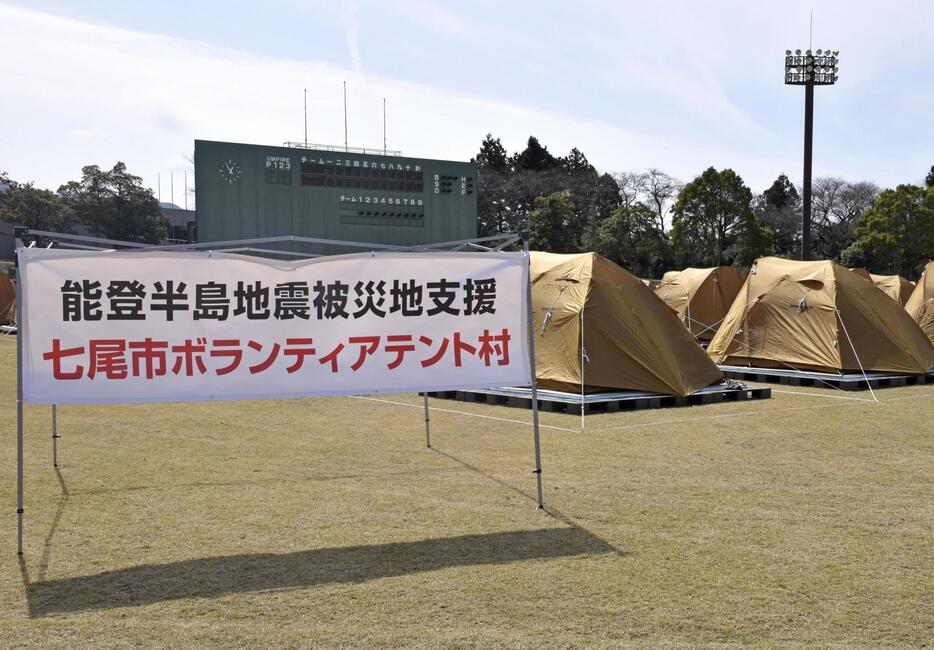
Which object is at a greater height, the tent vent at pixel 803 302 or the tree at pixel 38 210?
the tree at pixel 38 210

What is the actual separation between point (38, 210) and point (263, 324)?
67663mm

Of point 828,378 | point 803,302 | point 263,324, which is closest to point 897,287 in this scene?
point 803,302

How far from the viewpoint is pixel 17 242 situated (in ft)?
16.8

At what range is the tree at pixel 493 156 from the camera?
78688 mm

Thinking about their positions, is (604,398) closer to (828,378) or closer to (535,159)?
(828,378)

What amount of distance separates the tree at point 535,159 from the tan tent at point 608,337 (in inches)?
2576

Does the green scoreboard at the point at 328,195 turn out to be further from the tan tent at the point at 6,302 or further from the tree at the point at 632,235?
the tree at the point at 632,235

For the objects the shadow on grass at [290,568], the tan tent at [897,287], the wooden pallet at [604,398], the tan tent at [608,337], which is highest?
the tan tent at [897,287]

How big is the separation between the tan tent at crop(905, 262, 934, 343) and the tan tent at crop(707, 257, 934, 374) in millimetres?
3539

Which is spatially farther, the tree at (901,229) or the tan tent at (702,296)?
the tree at (901,229)

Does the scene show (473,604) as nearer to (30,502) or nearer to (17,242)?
(17,242)

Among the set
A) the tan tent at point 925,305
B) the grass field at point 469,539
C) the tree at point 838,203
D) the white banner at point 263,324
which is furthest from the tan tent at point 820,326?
the tree at point 838,203

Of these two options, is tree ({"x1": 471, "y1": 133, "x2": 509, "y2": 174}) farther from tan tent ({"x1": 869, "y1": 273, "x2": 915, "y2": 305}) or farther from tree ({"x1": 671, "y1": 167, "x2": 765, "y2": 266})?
tan tent ({"x1": 869, "y1": 273, "x2": 915, "y2": 305})

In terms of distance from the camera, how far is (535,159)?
7719 centimetres
